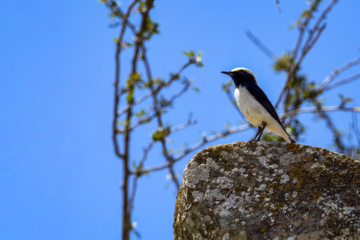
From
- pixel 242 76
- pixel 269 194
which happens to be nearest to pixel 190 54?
pixel 242 76

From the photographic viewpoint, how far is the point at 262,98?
7.12 metres

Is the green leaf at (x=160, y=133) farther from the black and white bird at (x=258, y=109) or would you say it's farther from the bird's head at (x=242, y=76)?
the black and white bird at (x=258, y=109)

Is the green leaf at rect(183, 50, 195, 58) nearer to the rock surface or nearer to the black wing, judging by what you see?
the black wing

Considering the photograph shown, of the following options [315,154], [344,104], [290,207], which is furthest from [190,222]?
[344,104]

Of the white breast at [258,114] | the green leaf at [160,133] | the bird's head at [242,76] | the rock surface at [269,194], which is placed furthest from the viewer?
the green leaf at [160,133]

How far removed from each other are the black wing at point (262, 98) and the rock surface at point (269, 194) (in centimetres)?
213

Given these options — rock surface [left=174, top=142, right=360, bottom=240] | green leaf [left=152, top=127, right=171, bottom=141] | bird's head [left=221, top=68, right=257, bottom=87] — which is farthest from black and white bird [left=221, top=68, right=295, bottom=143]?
rock surface [left=174, top=142, right=360, bottom=240]

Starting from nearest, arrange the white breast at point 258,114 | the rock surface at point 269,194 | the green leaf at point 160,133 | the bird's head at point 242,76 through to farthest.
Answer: the rock surface at point 269,194
the white breast at point 258,114
the bird's head at point 242,76
the green leaf at point 160,133

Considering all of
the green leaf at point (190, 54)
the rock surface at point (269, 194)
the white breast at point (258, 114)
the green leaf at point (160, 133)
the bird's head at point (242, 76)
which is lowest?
the rock surface at point (269, 194)

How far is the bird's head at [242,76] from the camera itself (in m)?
7.60

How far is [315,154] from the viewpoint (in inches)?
189

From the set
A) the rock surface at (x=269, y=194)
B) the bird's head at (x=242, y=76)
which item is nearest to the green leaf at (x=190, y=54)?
the bird's head at (x=242, y=76)

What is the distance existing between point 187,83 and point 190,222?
3963 millimetres

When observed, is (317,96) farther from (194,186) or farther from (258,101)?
(194,186)
